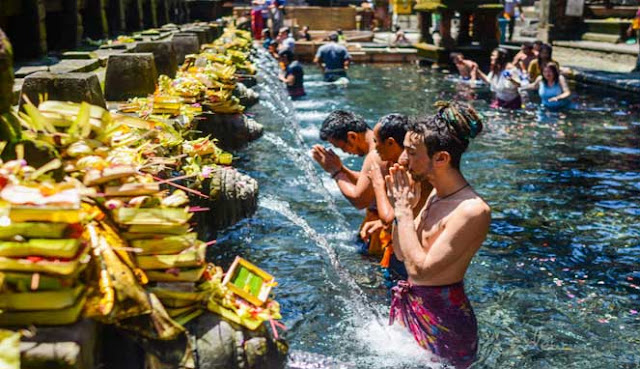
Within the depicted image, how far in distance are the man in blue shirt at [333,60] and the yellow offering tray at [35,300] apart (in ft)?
57.7

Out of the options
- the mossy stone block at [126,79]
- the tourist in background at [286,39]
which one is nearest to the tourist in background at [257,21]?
the tourist in background at [286,39]

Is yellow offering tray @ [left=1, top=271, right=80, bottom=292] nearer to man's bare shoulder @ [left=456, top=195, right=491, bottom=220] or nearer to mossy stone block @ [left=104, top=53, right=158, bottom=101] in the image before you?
man's bare shoulder @ [left=456, top=195, right=491, bottom=220]

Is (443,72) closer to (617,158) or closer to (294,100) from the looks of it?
(294,100)

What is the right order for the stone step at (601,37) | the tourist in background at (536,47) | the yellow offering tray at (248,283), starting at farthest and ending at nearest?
the stone step at (601,37) < the tourist in background at (536,47) < the yellow offering tray at (248,283)

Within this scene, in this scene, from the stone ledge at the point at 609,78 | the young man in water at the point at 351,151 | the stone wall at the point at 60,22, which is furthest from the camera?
the stone ledge at the point at 609,78

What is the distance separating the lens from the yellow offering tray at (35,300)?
8.07ft

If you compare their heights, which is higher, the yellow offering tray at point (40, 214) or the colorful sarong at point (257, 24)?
the colorful sarong at point (257, 24)

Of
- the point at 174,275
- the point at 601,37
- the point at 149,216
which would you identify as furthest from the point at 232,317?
the point at 601,37

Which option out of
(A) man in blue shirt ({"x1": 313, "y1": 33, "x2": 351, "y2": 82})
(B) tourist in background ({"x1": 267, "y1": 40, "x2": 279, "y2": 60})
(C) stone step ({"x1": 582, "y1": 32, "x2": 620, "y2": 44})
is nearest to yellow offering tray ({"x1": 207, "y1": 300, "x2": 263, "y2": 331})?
(A) man in blue shirt ({"x1": 313, "y1": 33, "x2": 351, "y2": 82})

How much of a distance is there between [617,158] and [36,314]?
395 inches

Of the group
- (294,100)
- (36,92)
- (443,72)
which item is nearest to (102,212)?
(36,92)

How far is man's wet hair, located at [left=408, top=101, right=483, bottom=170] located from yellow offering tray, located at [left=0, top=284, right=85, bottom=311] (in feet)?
6.56

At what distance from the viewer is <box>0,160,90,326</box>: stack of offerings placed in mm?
2449

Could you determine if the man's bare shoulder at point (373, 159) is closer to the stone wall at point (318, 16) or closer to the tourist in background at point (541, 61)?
the tourist in background at point (541, 61)
